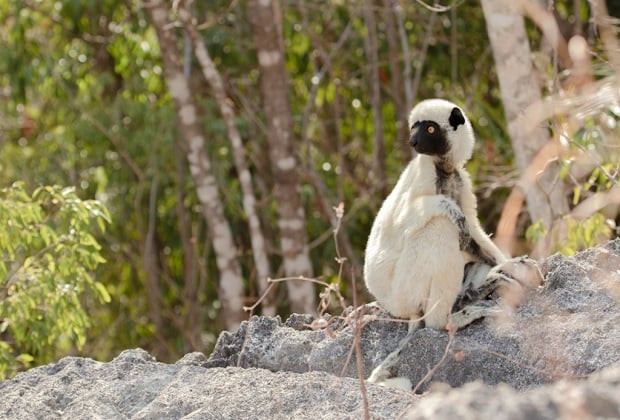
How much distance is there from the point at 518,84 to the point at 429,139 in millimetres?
2979

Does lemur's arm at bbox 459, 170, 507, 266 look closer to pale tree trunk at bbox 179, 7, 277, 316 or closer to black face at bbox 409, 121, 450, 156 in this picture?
black face at bbox 409, 121, 450, 156

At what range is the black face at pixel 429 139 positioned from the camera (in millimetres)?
5777

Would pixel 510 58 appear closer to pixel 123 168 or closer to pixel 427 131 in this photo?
pixel 427 131

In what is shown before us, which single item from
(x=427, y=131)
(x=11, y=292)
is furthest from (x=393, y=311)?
(x=11, y=292)

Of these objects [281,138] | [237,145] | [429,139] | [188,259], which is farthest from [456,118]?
[188,259]

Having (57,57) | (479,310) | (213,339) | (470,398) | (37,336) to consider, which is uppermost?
(57,57)

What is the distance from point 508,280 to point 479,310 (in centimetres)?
25

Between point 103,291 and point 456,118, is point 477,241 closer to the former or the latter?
point 456,118

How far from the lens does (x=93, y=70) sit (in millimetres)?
13711

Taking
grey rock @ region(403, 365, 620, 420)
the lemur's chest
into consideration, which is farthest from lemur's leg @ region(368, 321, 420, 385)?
grey rock @ region(403, 365, 620, 420)

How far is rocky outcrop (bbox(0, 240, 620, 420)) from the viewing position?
4574 mm

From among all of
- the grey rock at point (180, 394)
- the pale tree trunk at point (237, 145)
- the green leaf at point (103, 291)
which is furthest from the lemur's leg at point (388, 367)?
the pale tree trunk at point (237, 145)

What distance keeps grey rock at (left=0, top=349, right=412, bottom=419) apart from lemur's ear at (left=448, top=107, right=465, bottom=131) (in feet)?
5.72

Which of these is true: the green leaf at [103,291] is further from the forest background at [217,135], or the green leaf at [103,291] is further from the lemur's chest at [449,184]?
the forest background at [217,135]
